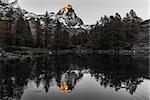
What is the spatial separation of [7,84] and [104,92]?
8.42 meters

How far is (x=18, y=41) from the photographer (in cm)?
8956

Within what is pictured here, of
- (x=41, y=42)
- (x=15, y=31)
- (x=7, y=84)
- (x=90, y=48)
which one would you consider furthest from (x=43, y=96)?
(x=90, y=48)

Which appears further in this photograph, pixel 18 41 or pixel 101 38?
pixel 101 38

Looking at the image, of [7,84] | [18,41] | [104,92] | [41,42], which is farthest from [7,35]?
[104,92]

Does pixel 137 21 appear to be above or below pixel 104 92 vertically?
above

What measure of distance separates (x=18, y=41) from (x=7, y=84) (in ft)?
A: 217

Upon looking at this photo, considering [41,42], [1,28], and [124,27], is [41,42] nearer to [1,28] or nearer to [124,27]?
[1,28]

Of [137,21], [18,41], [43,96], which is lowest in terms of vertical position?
[43,96]

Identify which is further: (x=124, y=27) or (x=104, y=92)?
(x=124, y=27)

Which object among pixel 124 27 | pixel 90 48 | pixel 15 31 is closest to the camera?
pixel 15 31

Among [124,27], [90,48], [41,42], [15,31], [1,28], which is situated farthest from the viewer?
[90,48]

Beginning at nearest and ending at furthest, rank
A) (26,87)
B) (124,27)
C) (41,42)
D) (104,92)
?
(104,92), (26,87), (41,42), (124,27)

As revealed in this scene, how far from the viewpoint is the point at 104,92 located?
2141 centimetres

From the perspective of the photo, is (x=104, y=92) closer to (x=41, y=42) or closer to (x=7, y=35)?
(x=7, y=35)
